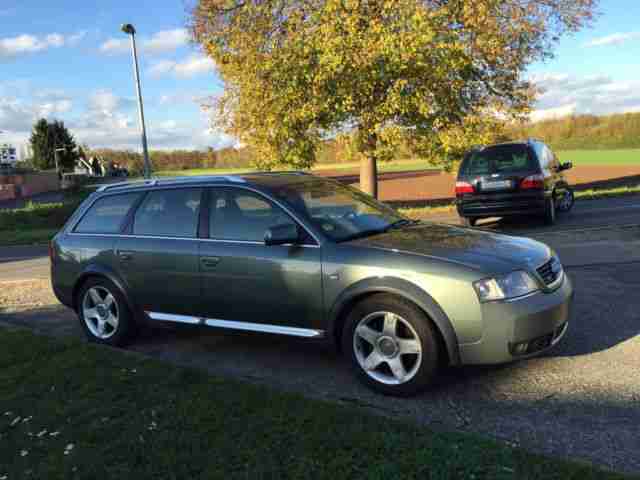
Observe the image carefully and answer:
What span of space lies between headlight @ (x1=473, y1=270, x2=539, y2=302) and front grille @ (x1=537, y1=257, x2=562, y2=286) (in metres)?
0.24

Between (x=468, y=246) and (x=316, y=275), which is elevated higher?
(x=468, y=246)

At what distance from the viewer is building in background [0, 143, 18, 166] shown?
78312 millimetres

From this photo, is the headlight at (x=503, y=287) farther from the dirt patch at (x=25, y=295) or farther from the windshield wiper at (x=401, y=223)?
the dirt patch at (x=25, y=295)

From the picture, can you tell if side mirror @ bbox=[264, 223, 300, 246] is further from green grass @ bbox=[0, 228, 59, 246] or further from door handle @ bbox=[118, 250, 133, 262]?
green grass @ bbox=[0, 228, 59, 246]

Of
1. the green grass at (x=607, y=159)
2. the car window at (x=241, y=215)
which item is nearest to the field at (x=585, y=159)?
the green grass at (x=607, y=159)

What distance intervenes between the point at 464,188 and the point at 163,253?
820 centimetres

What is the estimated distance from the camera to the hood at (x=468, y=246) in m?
4.07

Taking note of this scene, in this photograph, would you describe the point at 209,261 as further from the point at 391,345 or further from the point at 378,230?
the point at 391,345

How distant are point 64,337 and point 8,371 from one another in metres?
1.08

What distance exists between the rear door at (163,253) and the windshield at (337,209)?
0.93m

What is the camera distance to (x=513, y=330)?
12.7ft

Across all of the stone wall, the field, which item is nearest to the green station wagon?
the field

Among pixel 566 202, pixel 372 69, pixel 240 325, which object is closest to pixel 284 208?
pixel 240 325

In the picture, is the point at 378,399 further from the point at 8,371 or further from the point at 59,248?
the point at 59,248
